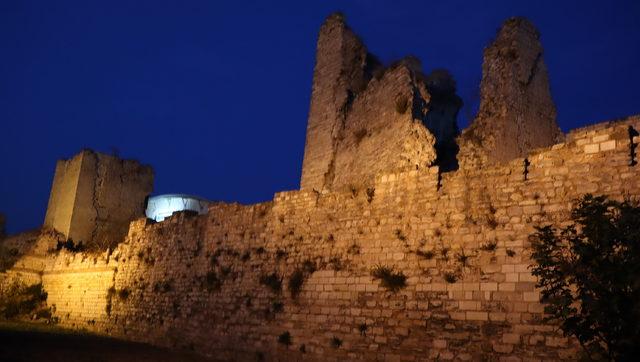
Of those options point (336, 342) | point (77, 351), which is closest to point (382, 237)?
point (336, 342)

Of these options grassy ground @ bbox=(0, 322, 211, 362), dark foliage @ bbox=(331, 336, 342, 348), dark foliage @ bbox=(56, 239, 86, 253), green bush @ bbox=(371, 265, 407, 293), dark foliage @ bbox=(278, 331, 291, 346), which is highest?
dark foliage @ bbox=(56, 239, 86, 253)

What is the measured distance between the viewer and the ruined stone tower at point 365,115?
13867 millimetres

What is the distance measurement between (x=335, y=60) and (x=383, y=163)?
5.53 m

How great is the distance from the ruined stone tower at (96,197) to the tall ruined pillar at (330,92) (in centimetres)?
1196

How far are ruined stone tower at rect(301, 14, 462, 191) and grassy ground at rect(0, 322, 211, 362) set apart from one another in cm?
625

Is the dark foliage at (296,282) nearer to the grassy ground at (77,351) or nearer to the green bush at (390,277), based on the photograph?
the green bush at (390,277)

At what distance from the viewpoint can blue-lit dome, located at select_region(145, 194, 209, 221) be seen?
28.3 m

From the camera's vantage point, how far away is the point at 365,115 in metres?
16.2

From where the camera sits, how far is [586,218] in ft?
20.6

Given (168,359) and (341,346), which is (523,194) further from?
(168,359)

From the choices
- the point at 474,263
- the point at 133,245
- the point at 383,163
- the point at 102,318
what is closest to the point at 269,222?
the point at 383,163

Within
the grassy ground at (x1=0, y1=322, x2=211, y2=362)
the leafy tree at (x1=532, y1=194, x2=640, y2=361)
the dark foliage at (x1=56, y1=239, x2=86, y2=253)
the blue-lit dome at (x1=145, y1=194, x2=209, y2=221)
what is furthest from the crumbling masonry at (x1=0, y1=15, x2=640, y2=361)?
the blue-lit dome at (x1=145, y1=194, x2=209, y2=221)

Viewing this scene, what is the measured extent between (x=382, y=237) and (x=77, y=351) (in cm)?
728

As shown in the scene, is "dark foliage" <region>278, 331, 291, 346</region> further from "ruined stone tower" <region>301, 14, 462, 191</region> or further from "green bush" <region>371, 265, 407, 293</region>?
"ruined stone tower" <region>301, 14, 462, 191</region>
